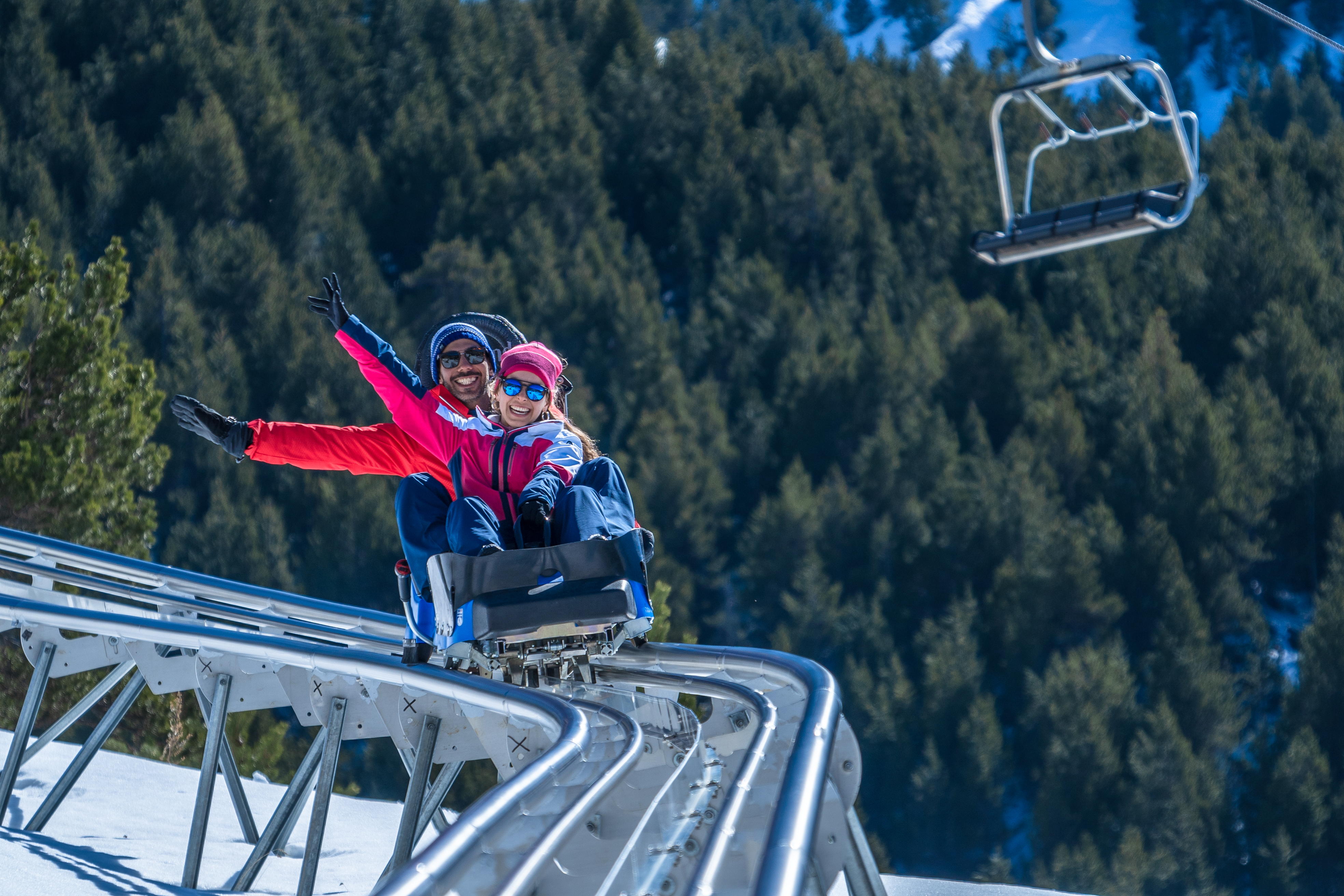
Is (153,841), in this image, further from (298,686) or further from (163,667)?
(298,686)

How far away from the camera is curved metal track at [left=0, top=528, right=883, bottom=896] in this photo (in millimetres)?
2441

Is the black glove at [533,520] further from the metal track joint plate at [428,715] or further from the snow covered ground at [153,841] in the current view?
the snow covered ground at [153,841]

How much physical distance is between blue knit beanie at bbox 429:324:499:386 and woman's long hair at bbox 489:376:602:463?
0.90ft

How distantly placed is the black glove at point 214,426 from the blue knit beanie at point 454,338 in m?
0.71

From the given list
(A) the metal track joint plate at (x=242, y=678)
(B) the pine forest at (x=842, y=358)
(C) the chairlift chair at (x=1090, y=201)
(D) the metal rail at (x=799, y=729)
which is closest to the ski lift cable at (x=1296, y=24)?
(C) the chairlift chair at (x=1090, y=201)

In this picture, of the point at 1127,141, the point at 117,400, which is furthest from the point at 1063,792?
the point at 1127,141

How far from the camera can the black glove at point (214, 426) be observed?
5.43 m

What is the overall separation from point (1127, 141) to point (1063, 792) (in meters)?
23.5

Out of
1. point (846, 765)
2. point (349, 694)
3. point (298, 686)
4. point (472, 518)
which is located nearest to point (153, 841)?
point (298, 686)

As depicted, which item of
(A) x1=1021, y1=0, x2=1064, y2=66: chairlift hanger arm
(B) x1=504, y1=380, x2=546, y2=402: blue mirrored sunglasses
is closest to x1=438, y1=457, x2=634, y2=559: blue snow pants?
(B) x1=504, y1=380, x2=546, y2=402: blue mirrored sunglasses

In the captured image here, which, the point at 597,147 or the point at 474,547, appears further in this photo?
the point at 597,147

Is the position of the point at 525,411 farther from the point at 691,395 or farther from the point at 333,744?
the point at 691,395

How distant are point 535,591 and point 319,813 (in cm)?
91

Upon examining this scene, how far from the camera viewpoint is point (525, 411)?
16.0 ft
